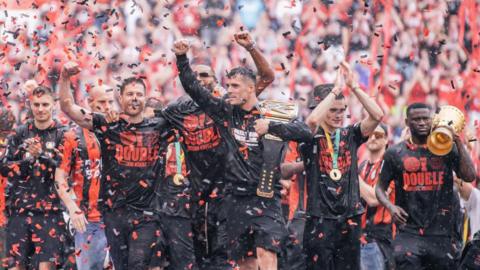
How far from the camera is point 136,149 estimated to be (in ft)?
39.7

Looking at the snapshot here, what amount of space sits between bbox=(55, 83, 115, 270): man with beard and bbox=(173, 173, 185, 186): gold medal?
1052 mm

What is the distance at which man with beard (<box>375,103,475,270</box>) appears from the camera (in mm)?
11938

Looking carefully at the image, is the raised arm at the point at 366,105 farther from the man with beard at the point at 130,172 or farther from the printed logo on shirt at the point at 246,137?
the man with beard at the point at 130,172

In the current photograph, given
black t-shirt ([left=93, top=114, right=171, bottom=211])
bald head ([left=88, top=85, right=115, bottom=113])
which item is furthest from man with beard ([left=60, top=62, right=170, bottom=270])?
bald head ([left=88, top=85, right=115, bottom=113])

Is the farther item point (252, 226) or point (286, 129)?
point (252, 226)

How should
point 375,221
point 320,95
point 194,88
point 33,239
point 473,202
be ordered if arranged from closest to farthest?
point 194,88 → point 320,95 → point 33,239 → point 375,221 → point 473,202

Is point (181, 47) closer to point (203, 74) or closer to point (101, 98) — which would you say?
point (203, 74)

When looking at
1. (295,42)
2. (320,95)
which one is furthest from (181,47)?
(295,42)

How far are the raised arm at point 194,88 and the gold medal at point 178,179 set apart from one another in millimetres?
893

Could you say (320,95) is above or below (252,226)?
above

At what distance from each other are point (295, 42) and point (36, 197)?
6.75m

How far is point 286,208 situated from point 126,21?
14.8ft

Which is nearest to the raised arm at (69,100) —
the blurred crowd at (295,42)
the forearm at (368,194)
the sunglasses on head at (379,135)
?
the forearm at (368,194)

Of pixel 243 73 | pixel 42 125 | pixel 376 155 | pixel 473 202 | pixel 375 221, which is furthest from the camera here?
pixel 376 155
